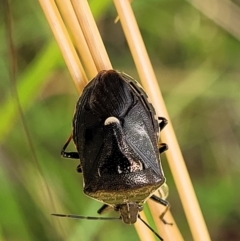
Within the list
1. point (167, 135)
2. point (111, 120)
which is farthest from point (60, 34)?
point (167, 135)

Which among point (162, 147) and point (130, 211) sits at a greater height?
point (162, 147)

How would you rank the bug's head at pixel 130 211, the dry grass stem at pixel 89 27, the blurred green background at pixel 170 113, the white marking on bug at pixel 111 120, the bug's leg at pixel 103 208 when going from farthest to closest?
the blurred green background at pixel 170 113
the bug's leg at pixel 103 208
the bug's head at pixel 130 211
the white marking on bug at pixel 111 120
the dry grass stem at pixel 89 27

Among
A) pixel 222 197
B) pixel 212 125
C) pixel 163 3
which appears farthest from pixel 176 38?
pixel 222 197

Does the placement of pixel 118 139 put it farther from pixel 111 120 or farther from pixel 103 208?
pixel 103 208

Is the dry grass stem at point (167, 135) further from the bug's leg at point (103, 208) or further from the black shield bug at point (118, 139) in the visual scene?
the bug's leg at point (103, 208)

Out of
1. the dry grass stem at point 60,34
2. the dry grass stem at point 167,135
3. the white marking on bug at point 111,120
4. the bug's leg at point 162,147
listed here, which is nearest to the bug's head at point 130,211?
the dry grass stem at point 167,135
